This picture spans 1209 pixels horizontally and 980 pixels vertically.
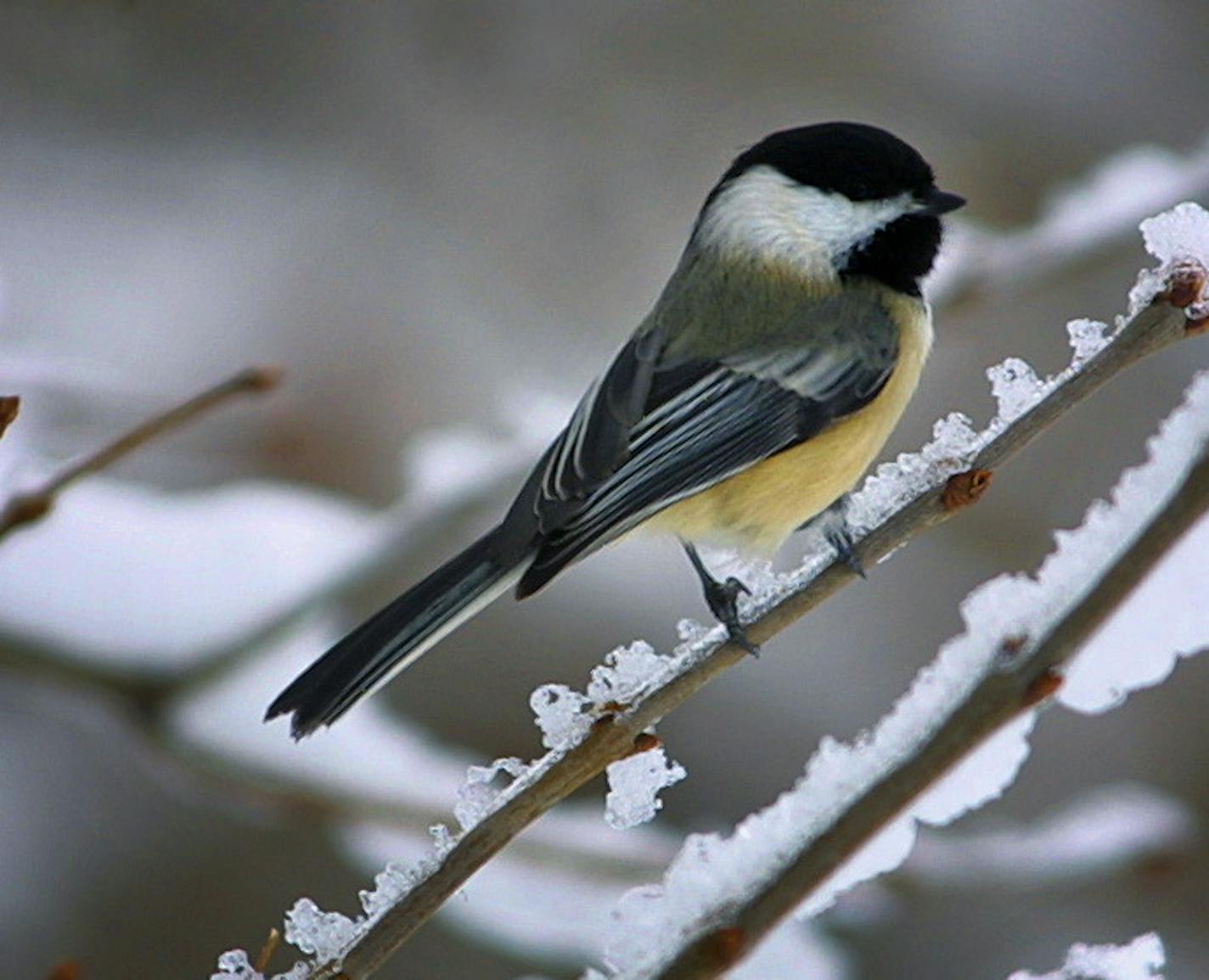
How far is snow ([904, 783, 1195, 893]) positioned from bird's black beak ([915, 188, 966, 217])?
0.74 m

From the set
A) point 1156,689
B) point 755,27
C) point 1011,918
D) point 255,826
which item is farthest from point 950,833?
point 755,27

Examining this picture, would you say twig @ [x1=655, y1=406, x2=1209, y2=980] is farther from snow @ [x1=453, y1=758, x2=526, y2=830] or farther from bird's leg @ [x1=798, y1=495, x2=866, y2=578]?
bird's leg @ [x1=798, y1=495, x2=866, y2=578]

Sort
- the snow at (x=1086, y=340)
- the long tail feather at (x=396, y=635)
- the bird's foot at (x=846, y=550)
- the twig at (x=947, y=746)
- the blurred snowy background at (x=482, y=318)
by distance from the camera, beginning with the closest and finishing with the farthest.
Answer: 1. the twig at (x=947, y=746)
2. the snow at (x=1086, y=340)
3. the bird's foot at (x=846, y=550)
4. the long tail feather at (x=396, y=635)
5. the blurred snowy background at (x=482, y=318)

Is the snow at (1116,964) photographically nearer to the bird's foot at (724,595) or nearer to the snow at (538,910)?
the bird's foot at (724,595)

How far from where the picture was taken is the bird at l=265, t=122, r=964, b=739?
4.82ft

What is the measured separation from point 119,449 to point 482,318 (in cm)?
244

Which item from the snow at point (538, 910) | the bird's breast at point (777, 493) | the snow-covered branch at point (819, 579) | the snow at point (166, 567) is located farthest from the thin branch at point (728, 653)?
the snow at point (166, 567)

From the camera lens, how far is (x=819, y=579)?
1116mm

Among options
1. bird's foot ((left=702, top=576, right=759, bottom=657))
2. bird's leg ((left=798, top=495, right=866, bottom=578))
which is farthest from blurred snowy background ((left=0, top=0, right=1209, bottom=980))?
bird's foot ((left=702, top=576, right=759, bottom=657))

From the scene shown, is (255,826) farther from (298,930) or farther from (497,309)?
(298,930)

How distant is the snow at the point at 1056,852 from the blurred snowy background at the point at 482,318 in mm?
121

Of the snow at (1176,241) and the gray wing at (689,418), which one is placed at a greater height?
the gray wing at (689,418)

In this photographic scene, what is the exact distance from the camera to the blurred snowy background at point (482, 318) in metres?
2.86

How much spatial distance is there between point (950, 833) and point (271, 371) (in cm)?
207
